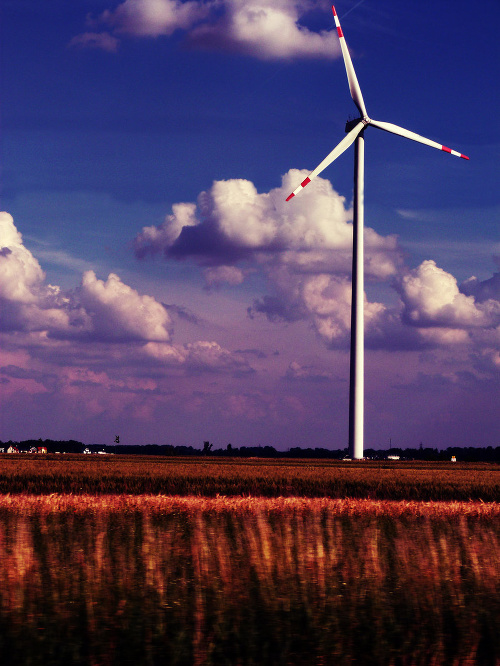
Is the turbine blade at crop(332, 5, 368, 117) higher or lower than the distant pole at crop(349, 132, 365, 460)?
higher

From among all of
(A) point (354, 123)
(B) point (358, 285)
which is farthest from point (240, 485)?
(A) point (354, 123)

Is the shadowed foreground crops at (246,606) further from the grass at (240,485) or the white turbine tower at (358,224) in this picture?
the white turbine tower at (358,224)

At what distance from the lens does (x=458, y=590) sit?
15.0 metres

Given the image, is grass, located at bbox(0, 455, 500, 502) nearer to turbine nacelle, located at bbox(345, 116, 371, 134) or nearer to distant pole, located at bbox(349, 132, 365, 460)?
distant pole, located at bbox(349, 132, 365, 460)

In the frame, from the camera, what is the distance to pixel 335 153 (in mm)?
86312

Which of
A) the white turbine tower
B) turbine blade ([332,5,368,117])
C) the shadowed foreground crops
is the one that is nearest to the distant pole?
the white turbine tower

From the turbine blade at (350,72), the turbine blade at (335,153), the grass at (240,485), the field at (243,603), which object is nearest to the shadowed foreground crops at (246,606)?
the field at (243,603)

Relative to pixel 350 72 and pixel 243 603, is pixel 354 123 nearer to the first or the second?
pixel 350 72

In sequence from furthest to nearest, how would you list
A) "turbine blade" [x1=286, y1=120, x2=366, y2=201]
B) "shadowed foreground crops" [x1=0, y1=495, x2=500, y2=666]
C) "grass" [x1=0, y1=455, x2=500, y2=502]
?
"turbine blade" [x1=286, y1=120, x2=366, y2=201] < "grass" [x1=0, y1=455, x2=500, y2=502] < "shadowed foreground crops" [x1=0, y1=495, x2=500, y2=666]

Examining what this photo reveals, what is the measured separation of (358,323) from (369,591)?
77.5 meters

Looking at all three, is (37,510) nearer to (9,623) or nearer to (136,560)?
(136,560)

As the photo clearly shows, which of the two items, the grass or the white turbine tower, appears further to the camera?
the white turbine tower

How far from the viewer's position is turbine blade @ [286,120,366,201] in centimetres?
8362

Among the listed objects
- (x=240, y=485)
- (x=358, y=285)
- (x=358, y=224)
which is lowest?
(x=240, y=485)
